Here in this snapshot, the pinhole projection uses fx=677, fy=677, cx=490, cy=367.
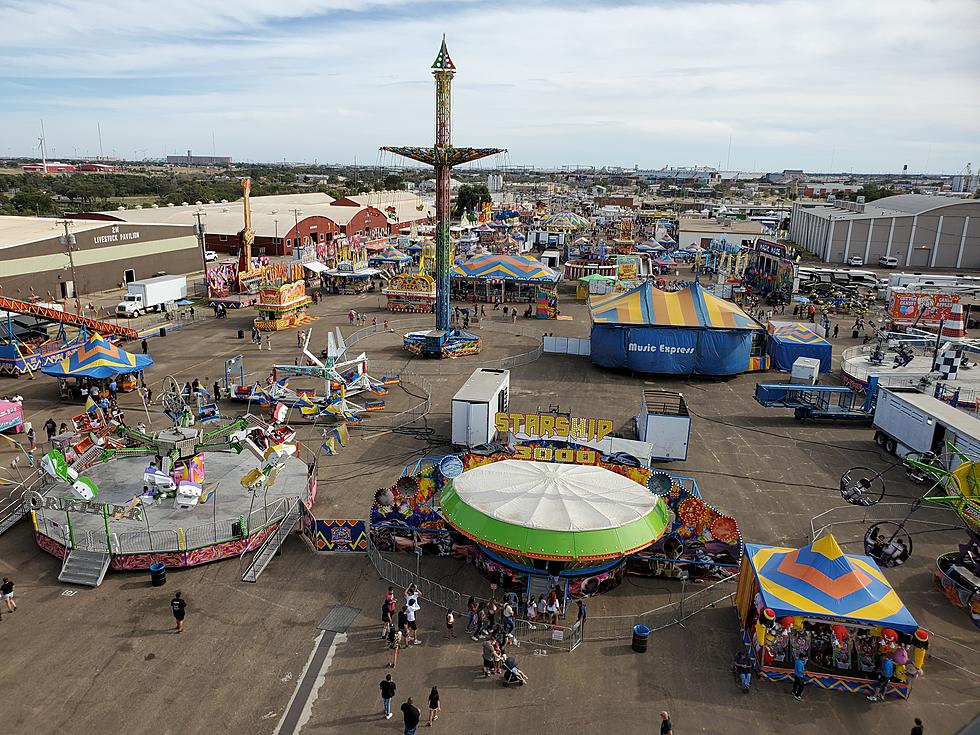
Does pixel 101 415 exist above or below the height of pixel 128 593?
above

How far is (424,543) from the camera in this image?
56.4 ft

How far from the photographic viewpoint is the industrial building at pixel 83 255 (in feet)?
143

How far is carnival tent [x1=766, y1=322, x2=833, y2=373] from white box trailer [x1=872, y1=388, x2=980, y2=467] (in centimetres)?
814

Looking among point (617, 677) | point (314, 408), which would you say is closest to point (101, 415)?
point (314, 408)

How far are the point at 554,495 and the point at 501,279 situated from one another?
37.2 meters

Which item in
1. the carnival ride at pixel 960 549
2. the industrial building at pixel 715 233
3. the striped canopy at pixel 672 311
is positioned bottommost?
the carnival ride at pixel 960 549

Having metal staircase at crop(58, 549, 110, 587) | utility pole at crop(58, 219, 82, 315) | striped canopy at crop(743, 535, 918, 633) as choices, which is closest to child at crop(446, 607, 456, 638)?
striped canopy at crop(743, 535, 918, 633)

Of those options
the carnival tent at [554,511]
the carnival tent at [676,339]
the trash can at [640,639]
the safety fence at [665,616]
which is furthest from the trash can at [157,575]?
the carnival tent at [676,339]

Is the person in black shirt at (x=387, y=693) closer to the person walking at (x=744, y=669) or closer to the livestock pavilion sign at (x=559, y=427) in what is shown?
the person walking at (x=744, y=669)

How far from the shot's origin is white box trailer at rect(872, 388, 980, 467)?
21938mm

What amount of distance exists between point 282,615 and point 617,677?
7.23 meters

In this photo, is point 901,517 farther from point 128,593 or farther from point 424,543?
point 128,593

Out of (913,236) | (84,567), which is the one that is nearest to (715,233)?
(913,236)

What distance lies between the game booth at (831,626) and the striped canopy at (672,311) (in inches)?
812
